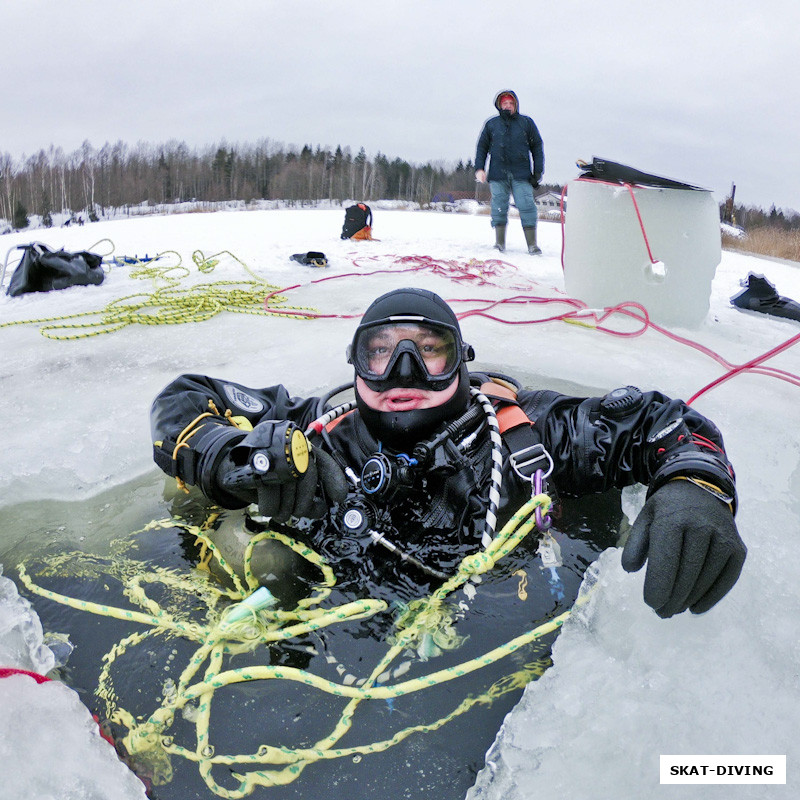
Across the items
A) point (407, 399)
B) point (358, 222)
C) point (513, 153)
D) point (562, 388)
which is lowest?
point (562, 388)

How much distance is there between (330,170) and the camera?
1570 inches

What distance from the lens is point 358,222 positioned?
7539mm

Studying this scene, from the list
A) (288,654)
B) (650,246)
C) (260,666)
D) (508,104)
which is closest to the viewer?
(260,666)

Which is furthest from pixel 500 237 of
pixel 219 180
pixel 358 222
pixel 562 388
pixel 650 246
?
pixel 219 180

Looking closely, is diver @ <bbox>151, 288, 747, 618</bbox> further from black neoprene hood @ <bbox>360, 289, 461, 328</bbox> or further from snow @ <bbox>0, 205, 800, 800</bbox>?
snow @ <bbox>0, 205, 800, 800</bbox>

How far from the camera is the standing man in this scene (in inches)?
250

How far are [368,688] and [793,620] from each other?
1074 millimetres

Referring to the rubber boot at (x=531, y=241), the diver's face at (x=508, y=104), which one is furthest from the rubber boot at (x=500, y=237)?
the diver's face at (x=508, y=104)

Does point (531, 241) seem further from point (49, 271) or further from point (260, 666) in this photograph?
point (260, 666)

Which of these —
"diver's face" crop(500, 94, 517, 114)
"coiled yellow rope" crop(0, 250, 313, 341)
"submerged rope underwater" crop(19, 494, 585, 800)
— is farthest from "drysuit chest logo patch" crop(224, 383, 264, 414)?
"diver's face" crop(500, 94, 517, 114)

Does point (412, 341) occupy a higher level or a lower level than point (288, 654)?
higher

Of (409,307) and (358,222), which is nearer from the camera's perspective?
(409,307)

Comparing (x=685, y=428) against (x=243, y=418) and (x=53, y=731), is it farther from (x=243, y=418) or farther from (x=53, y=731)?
(x=53, y=731)

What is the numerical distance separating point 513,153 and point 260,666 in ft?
20.0
